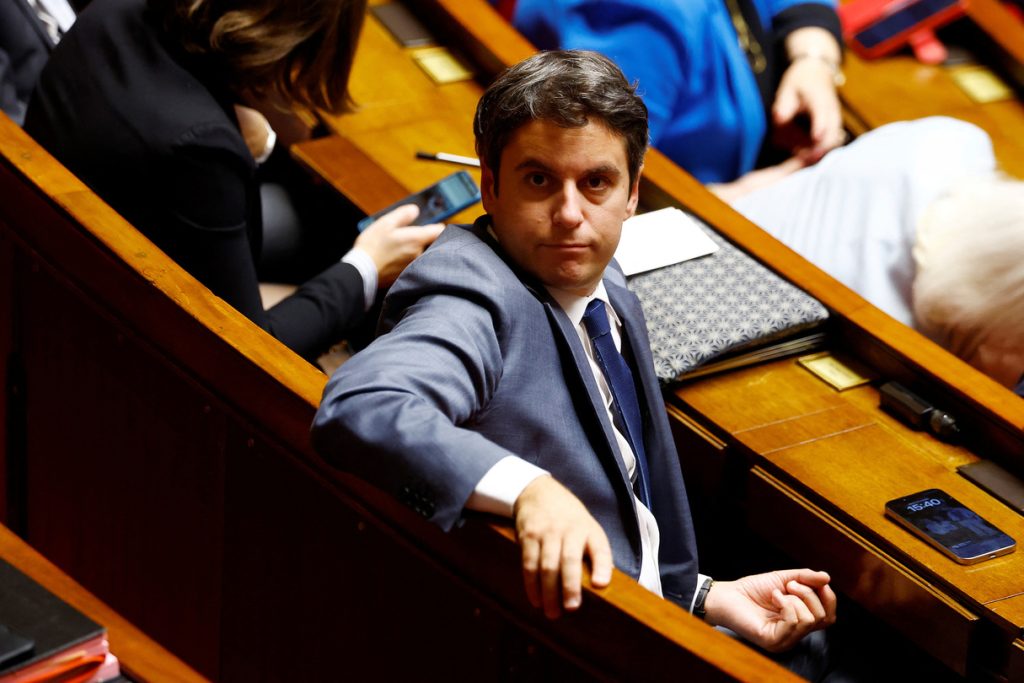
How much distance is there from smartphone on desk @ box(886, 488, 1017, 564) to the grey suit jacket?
0.94 ft

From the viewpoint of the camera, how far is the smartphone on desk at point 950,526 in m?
1.66

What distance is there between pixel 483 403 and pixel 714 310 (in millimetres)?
681

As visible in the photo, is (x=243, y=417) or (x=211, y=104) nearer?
(x=243, y=417)

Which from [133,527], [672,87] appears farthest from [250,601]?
[672,87]

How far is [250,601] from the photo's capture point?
5.47ft

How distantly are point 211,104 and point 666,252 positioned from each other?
70 centimetres

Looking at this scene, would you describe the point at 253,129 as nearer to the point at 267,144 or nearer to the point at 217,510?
the point at 267,144

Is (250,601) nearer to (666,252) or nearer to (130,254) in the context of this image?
(130,254)

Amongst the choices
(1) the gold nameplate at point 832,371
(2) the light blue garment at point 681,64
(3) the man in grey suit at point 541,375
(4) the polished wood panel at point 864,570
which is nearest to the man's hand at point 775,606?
(3) the man in grey suit at point 541,375

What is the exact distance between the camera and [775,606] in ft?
5.31

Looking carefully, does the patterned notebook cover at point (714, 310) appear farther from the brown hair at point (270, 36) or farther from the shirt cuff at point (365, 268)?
the brown hair at point (270, 36)

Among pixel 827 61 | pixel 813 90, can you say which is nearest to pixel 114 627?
pixel 813 90

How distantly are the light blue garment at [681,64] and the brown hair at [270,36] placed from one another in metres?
0.81

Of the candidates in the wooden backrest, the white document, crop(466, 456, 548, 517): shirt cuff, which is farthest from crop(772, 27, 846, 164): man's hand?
crop(466, 456, 548, 517): shirt cuff
